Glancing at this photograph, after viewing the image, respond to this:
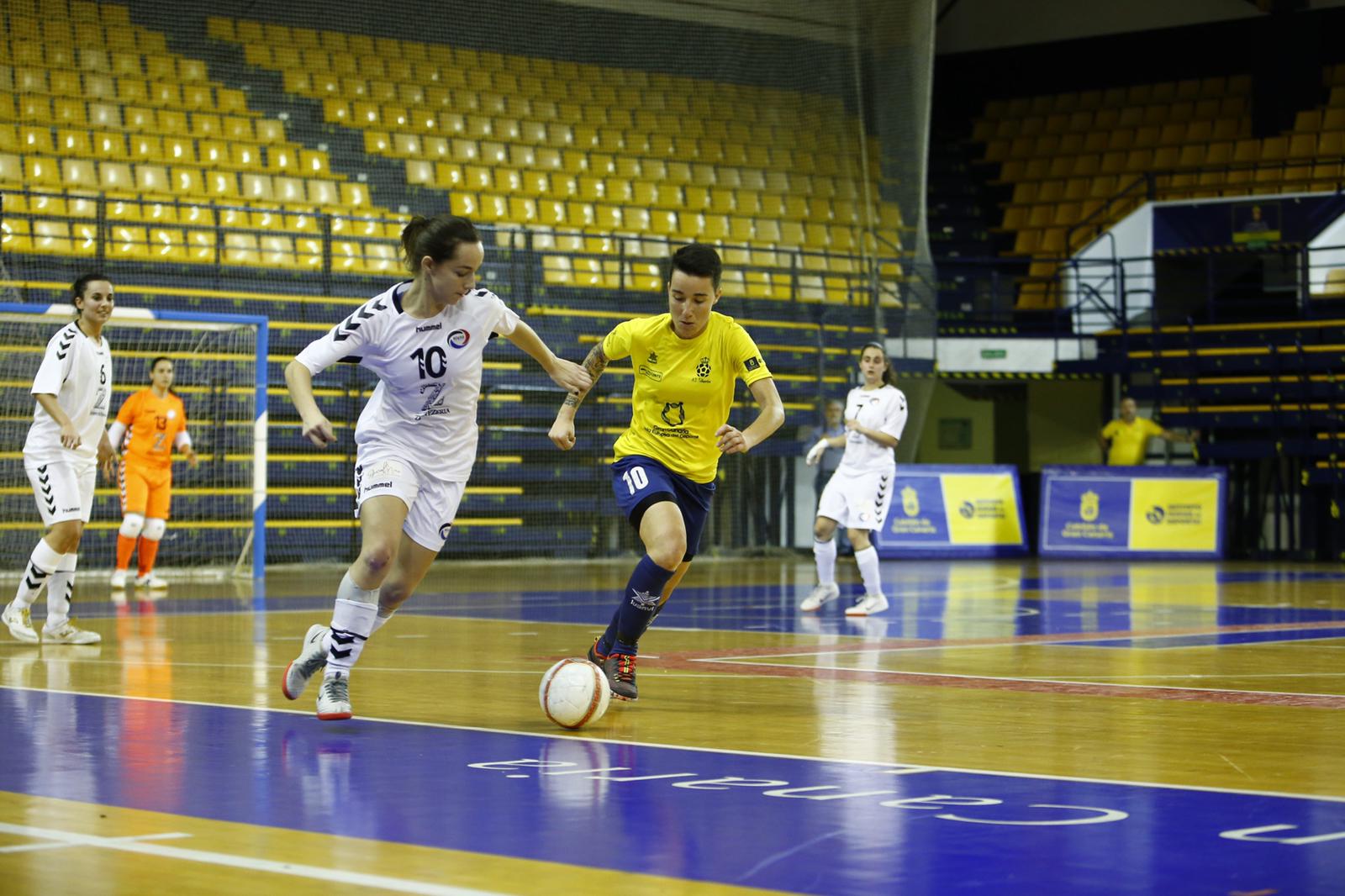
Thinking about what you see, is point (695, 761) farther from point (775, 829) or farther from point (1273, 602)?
point (1273, 602)

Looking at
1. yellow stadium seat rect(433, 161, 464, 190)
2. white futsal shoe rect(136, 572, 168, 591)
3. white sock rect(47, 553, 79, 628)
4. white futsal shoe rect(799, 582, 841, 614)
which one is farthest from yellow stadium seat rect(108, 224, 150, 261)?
white futsal shoe rect(799, 582, 841, 614)

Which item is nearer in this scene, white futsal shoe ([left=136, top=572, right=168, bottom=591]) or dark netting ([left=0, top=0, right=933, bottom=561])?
white futsal shoe ([left=136, top=572, right=168, bottom=591])

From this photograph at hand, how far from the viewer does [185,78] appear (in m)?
21.4

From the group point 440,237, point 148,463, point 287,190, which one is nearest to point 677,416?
point 440,237

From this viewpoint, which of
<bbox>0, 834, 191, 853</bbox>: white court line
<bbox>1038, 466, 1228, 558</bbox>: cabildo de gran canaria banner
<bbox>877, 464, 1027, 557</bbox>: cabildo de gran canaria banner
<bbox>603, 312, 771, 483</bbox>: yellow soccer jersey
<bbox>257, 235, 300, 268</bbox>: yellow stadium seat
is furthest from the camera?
<bbox>1038, 466, 1228, 558</bbox>: cabildo de gran canaria banner

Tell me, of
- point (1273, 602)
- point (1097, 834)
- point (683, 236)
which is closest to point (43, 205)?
point (683, 236)

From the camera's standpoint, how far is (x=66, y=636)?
9.98 meters

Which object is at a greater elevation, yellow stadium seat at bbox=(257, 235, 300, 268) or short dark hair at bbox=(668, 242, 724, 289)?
yellow stadium seat at bbox=(257, 235, 300, 268)

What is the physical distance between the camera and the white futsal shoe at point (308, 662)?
6.67 metres

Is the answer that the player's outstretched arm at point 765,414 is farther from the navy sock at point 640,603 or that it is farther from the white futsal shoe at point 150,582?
the white futsal shoe at point 150,582

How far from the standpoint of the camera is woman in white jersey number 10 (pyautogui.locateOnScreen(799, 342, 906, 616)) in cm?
1348

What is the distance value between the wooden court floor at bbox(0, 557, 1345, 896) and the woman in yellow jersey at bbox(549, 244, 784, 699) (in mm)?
533

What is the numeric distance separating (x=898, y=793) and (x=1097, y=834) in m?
0.77

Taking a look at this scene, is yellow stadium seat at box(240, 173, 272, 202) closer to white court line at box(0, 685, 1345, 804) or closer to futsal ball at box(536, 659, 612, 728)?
white court line at box(0, 685, 1345, 804)
